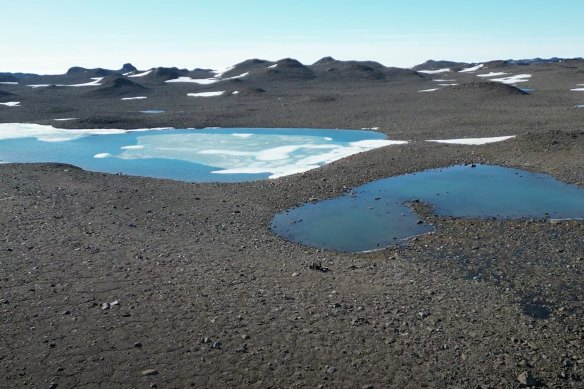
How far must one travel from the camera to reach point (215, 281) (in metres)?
10.4

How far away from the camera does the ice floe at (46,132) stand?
114 ft

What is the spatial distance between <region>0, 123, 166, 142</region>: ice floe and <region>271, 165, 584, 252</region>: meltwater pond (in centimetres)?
2407

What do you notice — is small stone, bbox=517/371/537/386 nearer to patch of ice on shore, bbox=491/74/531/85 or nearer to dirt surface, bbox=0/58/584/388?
dirt surface, bbox=0/58/584/388

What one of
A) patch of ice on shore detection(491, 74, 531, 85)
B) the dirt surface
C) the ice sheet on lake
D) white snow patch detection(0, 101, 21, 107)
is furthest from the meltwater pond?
patch of ice on shore detection(491, 74, 531, 85)

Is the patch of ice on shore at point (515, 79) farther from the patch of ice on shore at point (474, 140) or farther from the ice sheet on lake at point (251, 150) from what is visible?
the ice sheet on lake at point (251, 150)

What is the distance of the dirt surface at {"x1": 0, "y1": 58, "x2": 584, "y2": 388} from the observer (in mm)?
7324

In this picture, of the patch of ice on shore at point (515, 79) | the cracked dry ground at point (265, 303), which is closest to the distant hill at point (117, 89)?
the patch of ice on shore at point (515, 79)

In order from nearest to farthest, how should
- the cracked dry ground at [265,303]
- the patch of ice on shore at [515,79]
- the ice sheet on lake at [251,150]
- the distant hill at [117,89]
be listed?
1. the cracked dry ground at [265,303]
2. the ice sheet on lake at [251,150]
3. the distant hill at [117,89]
4. the patch of ice on shore at [515,79]

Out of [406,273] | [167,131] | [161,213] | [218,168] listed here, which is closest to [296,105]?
[167,131]

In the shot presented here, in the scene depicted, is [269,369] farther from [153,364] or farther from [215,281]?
[215,281]

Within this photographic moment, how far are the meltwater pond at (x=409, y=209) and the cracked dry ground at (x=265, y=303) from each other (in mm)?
803

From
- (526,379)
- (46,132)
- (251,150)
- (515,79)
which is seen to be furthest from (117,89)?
(526,379)

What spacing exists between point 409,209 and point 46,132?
30.4 meters

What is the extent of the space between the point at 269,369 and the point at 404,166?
15242 millimetres
